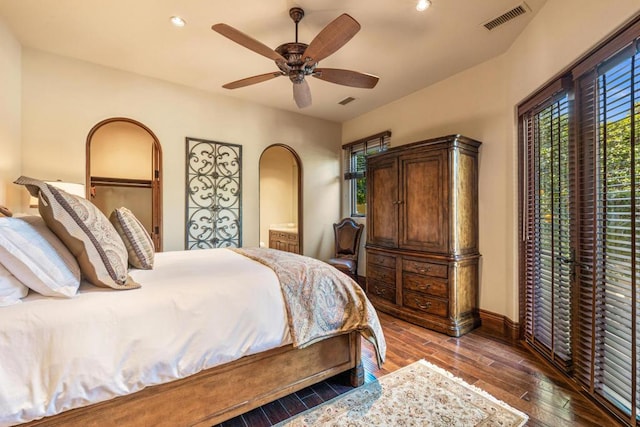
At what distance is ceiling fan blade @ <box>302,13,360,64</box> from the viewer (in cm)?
179

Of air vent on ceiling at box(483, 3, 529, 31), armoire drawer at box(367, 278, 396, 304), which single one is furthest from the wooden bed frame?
air vent on ceiling at box(483, 3, 529, 31)

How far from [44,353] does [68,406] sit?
0.83 feet

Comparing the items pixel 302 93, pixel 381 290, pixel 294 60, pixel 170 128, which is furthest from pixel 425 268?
pixel 170 128

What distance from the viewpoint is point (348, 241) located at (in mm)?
4578

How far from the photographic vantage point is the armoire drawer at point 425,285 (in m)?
2.96

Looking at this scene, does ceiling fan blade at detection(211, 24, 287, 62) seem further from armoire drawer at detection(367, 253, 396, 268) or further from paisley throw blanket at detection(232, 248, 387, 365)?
armoire drawer at detection(367, 253, 396, 268)

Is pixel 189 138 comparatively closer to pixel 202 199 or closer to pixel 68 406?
pixel 202 199

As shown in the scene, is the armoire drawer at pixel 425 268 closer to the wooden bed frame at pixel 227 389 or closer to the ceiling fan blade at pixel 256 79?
the wooden bed frame at pixel 227 389

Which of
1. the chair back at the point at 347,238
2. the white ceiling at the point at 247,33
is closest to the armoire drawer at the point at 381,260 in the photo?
the chair back at the point at 347,238

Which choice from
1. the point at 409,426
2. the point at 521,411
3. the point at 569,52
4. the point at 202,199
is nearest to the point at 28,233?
the point at 409,426

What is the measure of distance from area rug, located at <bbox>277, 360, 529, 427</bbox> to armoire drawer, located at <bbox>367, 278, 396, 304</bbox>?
1357mm

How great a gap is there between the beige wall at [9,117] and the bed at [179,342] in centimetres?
173

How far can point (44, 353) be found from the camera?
112 centimetres

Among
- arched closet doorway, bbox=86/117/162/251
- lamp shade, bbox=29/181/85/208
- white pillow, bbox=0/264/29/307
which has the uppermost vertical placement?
arched closet doorway, bbox=86/117/162/251
